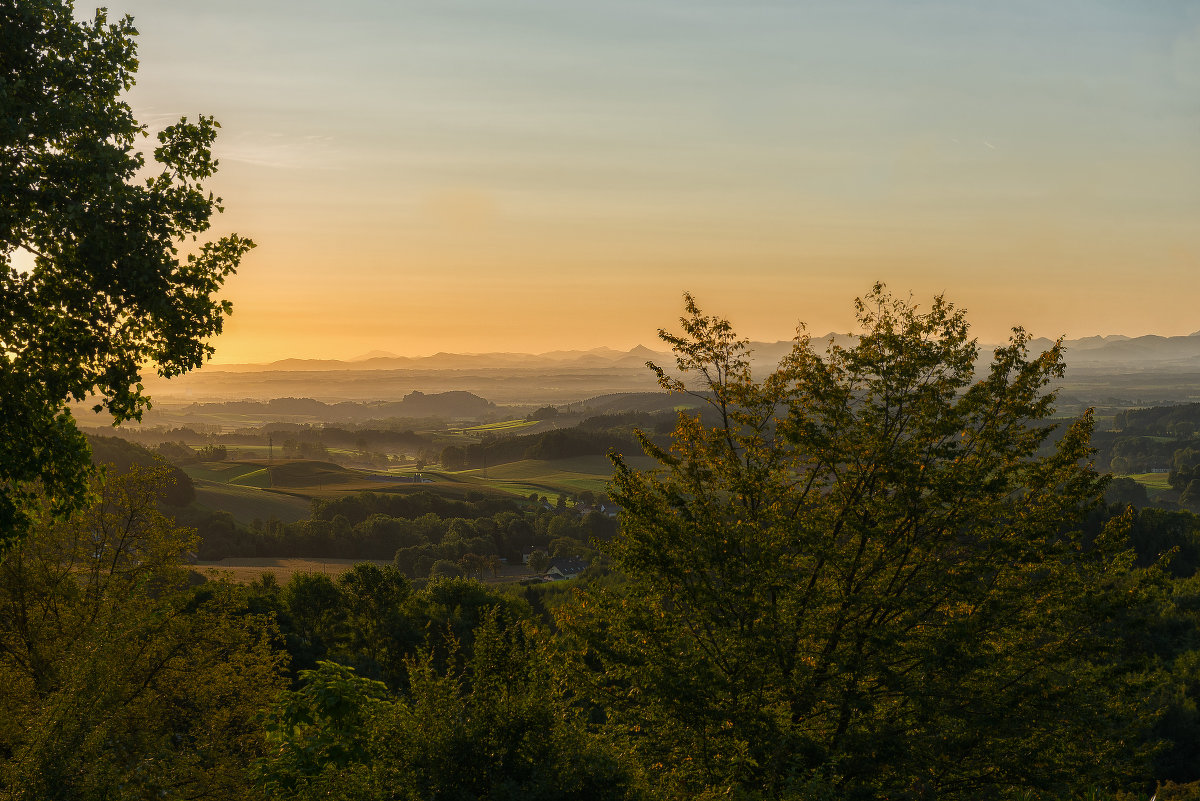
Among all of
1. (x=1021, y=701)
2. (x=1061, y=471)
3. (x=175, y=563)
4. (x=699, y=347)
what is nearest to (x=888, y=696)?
(x=1021, y=701)

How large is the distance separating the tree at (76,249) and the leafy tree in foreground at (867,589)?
31.4ft

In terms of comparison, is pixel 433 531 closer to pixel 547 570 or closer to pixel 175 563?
pixel 547 570

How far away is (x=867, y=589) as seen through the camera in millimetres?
14703

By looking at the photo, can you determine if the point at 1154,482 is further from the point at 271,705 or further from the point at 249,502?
the point at 271,705

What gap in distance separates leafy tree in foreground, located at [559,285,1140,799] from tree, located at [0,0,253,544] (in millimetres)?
9579

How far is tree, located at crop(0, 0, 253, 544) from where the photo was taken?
11383 millimetres

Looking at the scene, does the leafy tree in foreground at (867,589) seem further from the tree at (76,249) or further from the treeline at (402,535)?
the treeline at (402,535)

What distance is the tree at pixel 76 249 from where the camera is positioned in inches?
448

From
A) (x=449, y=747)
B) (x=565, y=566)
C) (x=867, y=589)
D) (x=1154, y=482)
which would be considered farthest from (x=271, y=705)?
(x=1154, y=482)

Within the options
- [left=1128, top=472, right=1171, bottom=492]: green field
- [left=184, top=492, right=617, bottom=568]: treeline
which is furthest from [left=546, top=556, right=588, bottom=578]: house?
[left=1128, top=472, right=1171, bottom=492]: green field

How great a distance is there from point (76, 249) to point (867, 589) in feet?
49.3

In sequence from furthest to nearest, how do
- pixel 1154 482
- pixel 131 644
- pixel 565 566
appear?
pixel 1154 482 → pixel 565 566 → pixel 131 644

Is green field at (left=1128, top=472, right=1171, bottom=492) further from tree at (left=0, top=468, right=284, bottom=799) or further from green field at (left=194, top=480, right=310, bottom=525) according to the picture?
tree at (left=0, top=468, right=284, bottom=799)

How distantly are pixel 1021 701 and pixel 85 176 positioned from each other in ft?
60.7
